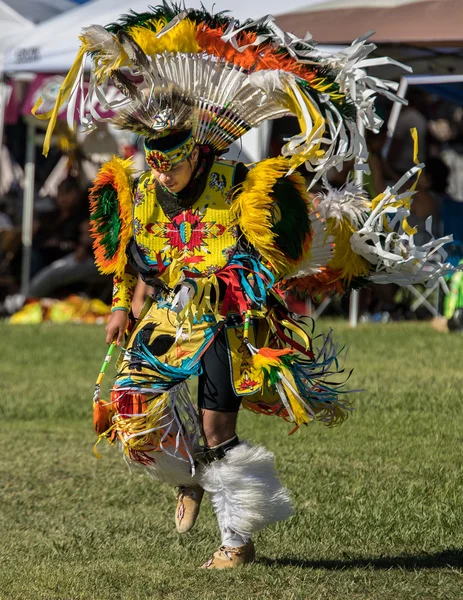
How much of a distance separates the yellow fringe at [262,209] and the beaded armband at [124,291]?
1.81 ft

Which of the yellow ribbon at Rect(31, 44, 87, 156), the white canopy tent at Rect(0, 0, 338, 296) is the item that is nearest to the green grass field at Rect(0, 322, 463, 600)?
the yellow ribbon at Rect(31, 44, 87, 156)

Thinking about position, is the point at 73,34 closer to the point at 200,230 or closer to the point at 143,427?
the point at 200,230

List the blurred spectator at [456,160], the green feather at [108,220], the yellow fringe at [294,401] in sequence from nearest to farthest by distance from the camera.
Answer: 1. the yellow fringe at [294,401]
2. the green feather at [108,220]
3. the blurred spectator at [456,160]

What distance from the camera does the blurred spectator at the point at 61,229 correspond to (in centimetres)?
1438

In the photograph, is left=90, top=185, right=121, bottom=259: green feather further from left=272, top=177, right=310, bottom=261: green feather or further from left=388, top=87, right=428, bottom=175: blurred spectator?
left=388, top=87, right=428, bottom=175: blurred spectator

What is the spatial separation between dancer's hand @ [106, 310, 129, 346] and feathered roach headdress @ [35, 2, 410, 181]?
0.72 meters

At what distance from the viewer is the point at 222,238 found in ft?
14.4

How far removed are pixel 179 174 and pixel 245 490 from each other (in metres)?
1.20

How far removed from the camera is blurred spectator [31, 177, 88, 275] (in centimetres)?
1438

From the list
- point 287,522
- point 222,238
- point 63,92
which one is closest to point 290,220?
point 222,238

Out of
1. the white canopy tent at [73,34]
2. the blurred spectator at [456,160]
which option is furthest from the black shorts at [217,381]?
the blurred spectator at [456,160]

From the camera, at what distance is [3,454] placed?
22.5 ft

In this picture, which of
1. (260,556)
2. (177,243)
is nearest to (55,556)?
(260,556)

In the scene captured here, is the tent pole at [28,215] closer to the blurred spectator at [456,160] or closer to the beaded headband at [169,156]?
the blurred spectator at [456,160]
